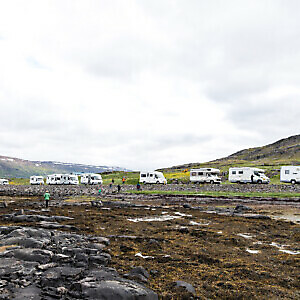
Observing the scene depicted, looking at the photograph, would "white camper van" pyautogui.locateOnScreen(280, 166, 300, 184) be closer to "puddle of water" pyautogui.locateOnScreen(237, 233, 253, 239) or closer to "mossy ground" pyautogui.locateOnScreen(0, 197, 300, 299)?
"mossy ground" pyautogui.locateOnScreen(0, 197, 300, 299)

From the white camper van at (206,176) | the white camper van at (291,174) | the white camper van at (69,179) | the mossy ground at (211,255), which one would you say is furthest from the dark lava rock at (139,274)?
the white camper van at (69,179)

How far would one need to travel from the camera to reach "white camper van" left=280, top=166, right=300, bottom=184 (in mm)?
53797

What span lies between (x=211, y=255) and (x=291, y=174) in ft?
169

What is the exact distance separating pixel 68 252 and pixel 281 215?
63.1ft

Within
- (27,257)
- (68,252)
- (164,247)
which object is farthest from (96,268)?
(164,247)

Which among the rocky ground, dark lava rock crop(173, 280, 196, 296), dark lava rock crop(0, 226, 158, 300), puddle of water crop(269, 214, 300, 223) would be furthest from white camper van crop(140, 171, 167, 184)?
dark lava rock crop(173, 280, 196, 296)

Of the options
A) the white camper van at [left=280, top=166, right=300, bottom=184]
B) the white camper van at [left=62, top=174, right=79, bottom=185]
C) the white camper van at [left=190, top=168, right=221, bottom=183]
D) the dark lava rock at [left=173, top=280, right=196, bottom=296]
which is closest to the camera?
the dark lava rock at [left=173, top=280, right=196, bottom=296]

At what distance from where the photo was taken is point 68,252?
387 inches

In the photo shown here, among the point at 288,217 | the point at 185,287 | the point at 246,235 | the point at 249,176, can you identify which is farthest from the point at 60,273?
the point at 249,176

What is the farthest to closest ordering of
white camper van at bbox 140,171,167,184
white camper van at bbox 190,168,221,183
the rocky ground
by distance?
white camper van at bbox 140,171,167,184 < white camper van at bbox 190,168,221,183 < the rocky ground

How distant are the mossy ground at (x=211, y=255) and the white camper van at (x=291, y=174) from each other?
135ft

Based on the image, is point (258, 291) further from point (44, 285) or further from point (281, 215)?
point (281, 215)

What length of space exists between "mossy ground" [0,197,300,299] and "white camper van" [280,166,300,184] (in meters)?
41.0

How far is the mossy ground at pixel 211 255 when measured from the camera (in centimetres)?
772
